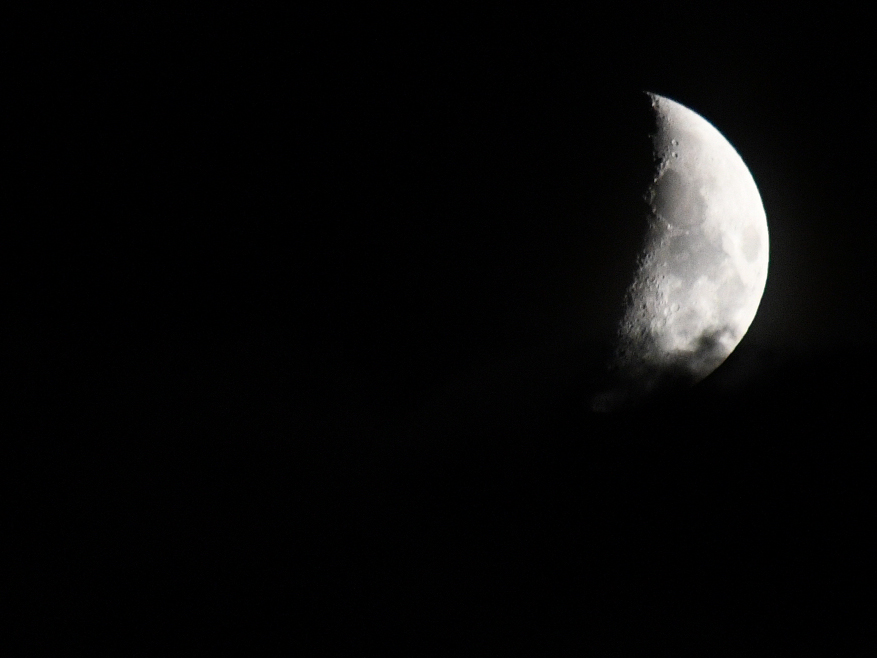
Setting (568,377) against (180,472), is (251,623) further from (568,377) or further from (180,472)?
(568,377)

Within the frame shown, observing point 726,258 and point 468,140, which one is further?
point 726,258

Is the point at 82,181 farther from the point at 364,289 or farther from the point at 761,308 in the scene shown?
the point at 761,308

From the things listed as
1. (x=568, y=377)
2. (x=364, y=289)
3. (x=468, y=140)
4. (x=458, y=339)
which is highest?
(x=468, y=140)

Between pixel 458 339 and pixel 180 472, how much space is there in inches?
56.4

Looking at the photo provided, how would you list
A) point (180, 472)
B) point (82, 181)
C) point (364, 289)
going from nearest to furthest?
point (364, 289), point (82, 181), point (180, 472)

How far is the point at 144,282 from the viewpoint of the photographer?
2102mm

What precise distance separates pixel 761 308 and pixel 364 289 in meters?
2.06

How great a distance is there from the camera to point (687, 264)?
84.2 inches

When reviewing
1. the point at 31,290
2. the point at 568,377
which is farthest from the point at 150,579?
the point at 568,377

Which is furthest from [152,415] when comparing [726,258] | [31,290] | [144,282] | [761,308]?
[761,308]

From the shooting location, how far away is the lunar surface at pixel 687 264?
6.86ft

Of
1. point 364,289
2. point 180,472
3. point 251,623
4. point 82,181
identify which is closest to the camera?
point 364,289

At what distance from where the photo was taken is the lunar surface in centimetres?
209

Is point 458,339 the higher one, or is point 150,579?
point 458,339
